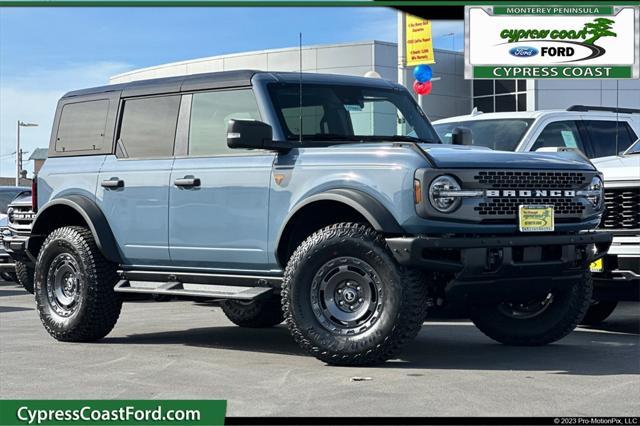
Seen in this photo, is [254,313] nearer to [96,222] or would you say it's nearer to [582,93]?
[96,222]

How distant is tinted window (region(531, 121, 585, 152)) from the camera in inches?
449

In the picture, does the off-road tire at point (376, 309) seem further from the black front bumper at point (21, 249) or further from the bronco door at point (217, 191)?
the black front bumper at point (21, 249)

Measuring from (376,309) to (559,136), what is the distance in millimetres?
4774

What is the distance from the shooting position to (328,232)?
777 cm

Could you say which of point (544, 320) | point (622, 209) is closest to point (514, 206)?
point (544, 320)

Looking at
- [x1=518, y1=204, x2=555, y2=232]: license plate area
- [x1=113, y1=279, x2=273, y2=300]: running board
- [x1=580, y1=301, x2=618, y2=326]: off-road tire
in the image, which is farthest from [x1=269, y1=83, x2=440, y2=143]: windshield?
[x1=580, y1=301, x2=618, y2=326]: off-road tire

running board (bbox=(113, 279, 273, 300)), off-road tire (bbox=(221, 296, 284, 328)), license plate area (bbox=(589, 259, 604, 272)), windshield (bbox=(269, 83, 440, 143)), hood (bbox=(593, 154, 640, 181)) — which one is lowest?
off-road tire (bbox=(221, 296, 284, 328))

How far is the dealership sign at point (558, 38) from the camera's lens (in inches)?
565

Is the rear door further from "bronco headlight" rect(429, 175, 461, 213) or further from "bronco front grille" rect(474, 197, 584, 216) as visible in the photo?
"bronco front grille" rect(474, 197, 584, 216)

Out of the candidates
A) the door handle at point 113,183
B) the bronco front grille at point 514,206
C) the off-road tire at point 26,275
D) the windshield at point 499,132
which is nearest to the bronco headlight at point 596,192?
the bronco front grille at point 514,206

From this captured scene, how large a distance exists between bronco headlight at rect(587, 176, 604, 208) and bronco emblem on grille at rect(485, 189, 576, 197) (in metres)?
0.24

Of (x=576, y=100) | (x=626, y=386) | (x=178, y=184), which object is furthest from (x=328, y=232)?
(x=576, y=100)

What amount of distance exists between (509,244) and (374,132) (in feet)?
5.69

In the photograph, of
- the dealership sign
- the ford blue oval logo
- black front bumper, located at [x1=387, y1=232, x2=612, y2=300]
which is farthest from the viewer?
the ford blue oval logo
